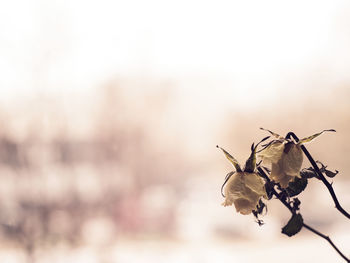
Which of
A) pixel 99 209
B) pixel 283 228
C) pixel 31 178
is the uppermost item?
pixel 283 228

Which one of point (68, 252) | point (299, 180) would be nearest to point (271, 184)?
point (299, 180)

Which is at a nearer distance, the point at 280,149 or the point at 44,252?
the point at 280,149

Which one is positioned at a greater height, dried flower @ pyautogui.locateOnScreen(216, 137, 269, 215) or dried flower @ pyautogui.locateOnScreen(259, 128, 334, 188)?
dried flower @ pyautogui.locateOnScreen(259, 128, 334, 188)

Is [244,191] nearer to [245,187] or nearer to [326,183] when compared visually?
[245,187]

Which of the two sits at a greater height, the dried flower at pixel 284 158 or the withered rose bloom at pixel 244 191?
the dried flower at pixel 284 158

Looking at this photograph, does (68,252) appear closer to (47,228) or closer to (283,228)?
(47,228)

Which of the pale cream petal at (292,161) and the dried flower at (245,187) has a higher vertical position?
the pale cream petal at (292,161)
